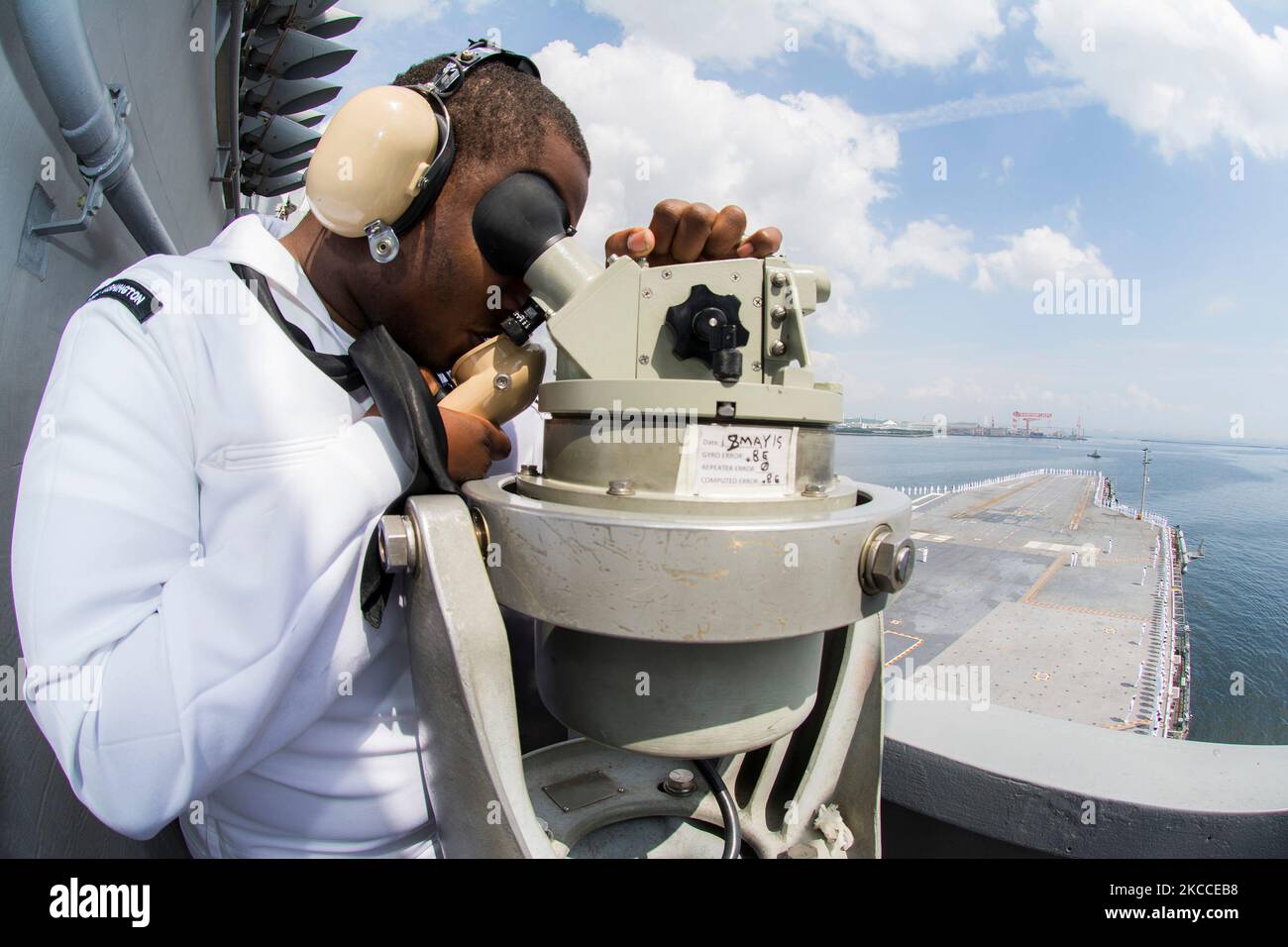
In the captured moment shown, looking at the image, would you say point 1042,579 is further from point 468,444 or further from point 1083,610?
point 468,444

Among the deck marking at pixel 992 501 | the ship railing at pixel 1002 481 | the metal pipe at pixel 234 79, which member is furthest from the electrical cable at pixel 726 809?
the ship railing at pixel 1002 481

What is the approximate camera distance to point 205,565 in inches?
33.9

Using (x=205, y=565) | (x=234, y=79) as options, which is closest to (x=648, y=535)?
(x=205, y=565)

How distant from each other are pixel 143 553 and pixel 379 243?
623 millimetres

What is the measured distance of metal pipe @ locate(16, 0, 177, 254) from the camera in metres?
1.22

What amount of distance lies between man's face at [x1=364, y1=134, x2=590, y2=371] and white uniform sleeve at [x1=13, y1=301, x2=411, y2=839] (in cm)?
44

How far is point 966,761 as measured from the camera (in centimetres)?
169

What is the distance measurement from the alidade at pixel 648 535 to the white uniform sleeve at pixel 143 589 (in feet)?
0.56

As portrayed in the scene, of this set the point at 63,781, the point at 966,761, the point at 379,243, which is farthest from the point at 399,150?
the point at 966,761

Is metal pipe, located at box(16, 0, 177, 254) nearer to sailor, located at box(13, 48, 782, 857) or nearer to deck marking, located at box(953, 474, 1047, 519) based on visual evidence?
sailor, located at box(13, 48, 782, 857)

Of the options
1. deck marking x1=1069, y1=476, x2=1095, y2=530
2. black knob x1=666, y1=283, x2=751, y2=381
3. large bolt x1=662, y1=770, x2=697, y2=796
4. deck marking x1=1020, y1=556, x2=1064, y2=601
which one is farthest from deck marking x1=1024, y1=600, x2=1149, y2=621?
black knob x1=666, y1=283, x2=751, y2=381

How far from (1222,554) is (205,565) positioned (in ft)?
292
